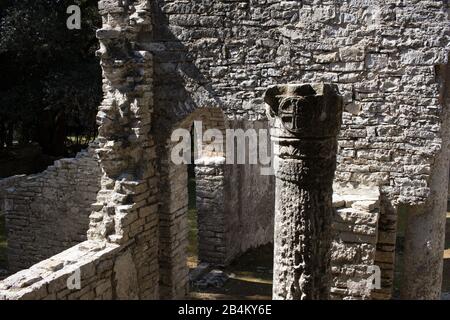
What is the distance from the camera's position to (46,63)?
54.6ft

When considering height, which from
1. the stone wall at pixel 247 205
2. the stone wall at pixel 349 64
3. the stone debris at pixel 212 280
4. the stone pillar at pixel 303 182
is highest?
the stone wall at pixel 349 64

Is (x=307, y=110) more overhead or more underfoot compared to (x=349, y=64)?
more underfoot

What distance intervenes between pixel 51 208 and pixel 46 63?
7831 millimetres

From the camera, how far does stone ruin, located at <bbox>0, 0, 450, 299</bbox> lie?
236 inches

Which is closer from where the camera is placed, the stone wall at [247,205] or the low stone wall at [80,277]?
the low stone wall at [80,277]

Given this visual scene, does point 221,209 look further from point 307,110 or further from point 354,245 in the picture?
point 307,110

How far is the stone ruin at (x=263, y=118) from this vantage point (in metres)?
5.99

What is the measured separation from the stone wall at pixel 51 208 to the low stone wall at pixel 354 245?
5.50 m

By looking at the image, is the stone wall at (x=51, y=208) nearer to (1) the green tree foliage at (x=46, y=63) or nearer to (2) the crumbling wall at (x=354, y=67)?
(2) the crumbling wall at (x=354, y=67)

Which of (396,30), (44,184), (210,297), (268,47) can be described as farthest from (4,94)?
(396,30)

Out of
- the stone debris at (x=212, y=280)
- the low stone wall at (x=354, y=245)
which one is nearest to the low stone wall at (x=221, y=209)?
the stone debris at (x=212, y=280)

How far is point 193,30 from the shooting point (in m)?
6.94

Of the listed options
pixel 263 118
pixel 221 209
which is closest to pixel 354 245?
pixel 263 118

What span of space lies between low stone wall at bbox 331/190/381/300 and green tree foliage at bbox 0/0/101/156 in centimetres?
1081
